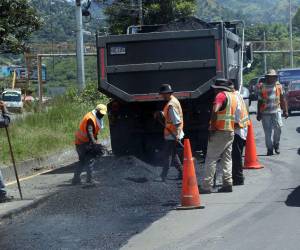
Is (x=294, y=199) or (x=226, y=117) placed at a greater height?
(x=226, y=117)

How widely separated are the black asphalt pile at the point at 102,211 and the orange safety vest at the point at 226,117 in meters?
1.18

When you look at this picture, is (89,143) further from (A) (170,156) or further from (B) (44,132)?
(B) (44,132)

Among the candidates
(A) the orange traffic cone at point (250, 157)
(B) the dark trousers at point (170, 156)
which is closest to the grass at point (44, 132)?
(B) the dark trousers at point (170, 156)

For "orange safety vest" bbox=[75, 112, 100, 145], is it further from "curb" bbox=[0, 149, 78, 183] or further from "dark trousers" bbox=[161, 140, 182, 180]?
"curb" bbox=[0, 149, 78, 183]

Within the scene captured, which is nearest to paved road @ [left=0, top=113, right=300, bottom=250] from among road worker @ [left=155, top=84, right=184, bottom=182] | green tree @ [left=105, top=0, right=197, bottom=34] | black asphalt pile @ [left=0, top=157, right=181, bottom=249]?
black asphalt pile @ [left=0, top=157, right=181, bottom=249]

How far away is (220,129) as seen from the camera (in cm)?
1075

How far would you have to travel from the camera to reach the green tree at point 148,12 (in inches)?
1464

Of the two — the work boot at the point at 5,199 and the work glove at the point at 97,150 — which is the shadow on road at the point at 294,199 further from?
the work boot at the point at 5,199

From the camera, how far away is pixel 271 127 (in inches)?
613

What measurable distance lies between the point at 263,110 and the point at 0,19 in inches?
229

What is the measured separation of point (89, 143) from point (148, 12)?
88.4 ft

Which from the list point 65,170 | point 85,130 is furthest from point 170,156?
point 65,170

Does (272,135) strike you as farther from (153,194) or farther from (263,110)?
(153,194)

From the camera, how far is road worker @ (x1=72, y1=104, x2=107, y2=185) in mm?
12258
